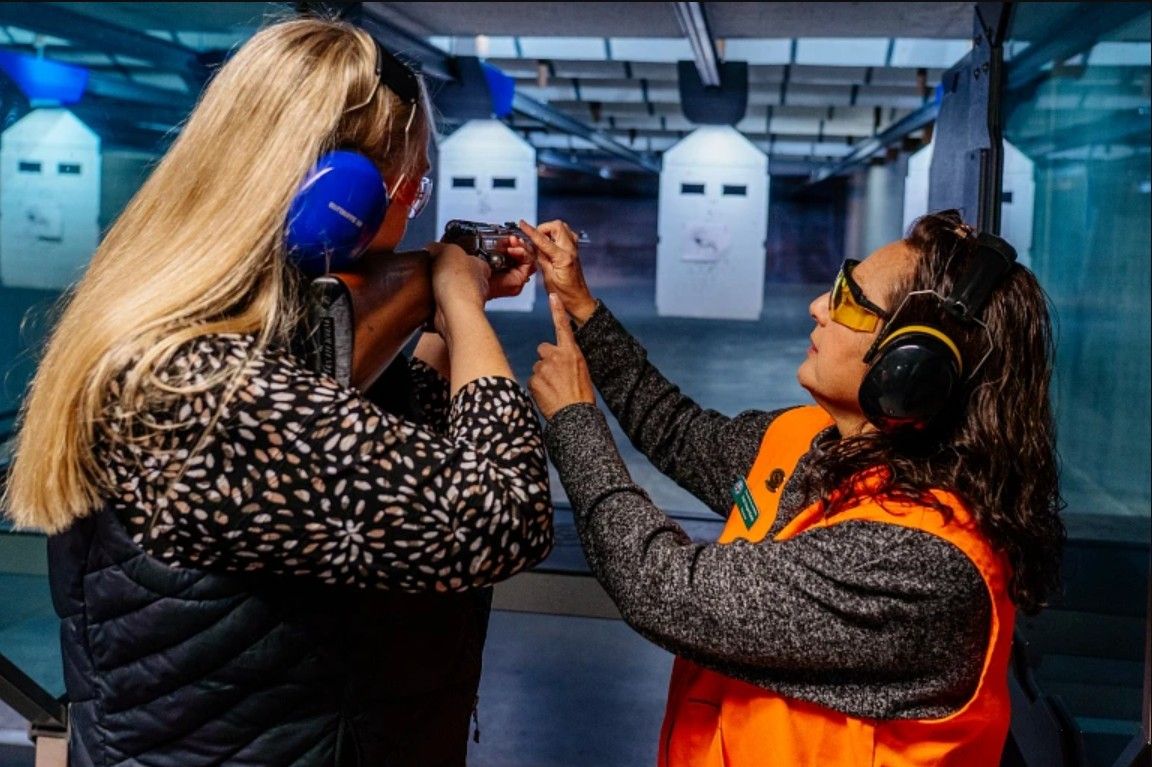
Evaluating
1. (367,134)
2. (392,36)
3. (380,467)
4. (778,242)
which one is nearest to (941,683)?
(380,467)

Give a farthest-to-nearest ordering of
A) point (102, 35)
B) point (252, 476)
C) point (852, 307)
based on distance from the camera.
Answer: point (102, 35) → point (852, 307) → point (252, 476)

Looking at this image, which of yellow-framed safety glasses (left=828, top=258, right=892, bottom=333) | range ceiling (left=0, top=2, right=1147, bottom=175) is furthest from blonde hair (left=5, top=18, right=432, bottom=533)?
range ceiling (left=0, top=2, right=1147, bottom=175)

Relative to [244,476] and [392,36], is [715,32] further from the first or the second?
[244,476]

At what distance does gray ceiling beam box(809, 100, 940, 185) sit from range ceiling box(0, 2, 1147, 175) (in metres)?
0.17

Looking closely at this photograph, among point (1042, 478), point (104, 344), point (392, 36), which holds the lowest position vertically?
point (1042, 478)

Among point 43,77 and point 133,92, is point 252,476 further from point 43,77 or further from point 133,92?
point 133,92

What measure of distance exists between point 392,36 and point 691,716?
4.42 m

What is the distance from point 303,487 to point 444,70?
5.60 m

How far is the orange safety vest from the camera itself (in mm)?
1029

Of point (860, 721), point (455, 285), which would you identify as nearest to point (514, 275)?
point (455, 285)

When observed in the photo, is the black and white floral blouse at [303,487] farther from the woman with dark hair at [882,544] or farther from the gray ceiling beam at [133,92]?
the gray ceiling beam at [133,92]

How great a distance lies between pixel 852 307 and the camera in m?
1.13

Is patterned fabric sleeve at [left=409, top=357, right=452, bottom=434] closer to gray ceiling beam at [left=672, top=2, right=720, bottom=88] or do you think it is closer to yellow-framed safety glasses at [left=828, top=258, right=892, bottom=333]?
yellow-framed safety glasses at [left=828, top=258, right=892, bottom=333]

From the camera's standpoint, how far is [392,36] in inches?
201
